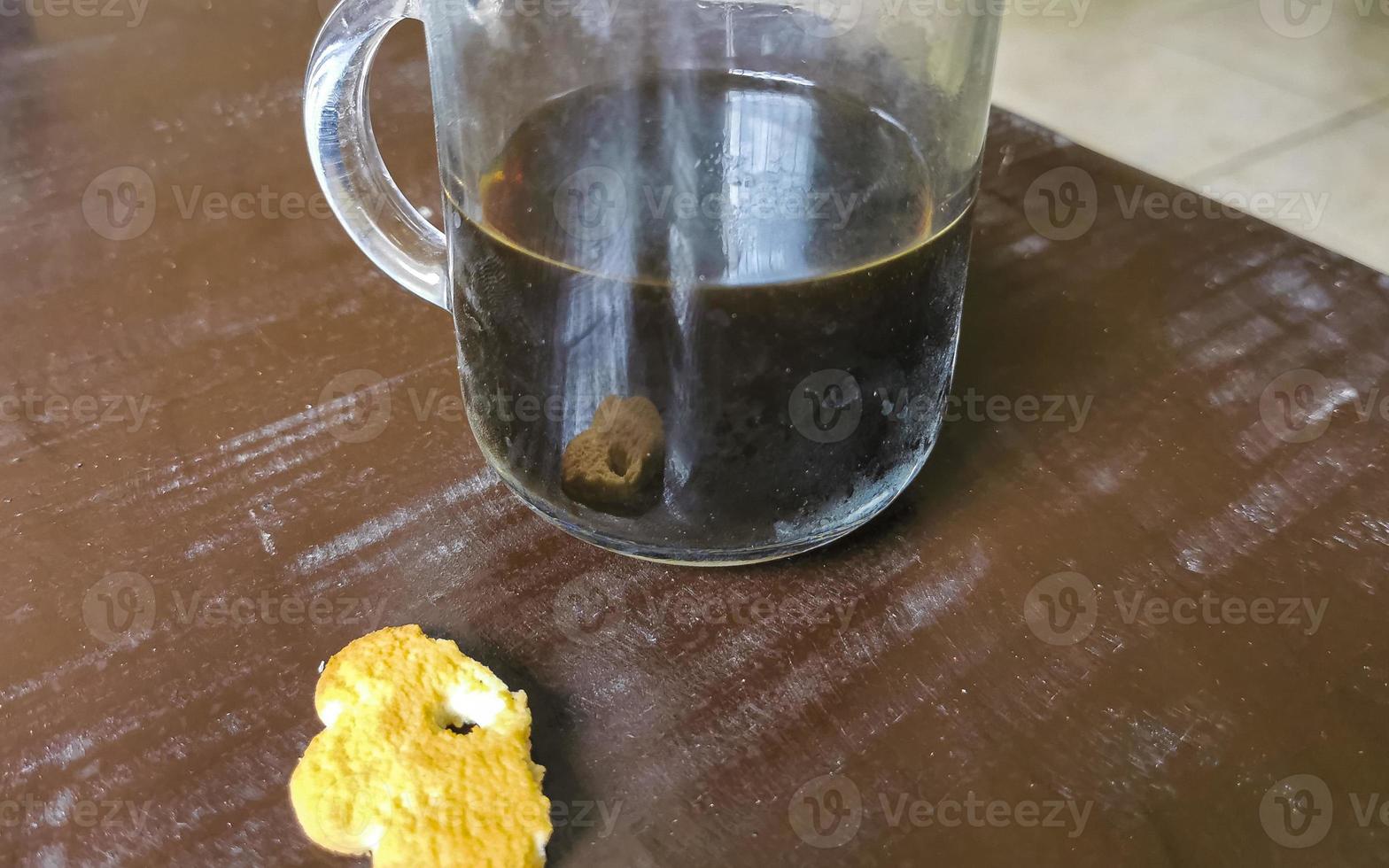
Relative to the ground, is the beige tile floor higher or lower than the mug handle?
lower

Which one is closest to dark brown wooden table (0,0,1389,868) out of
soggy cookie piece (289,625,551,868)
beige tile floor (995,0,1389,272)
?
soggy cookie piece (289,625,551,868)

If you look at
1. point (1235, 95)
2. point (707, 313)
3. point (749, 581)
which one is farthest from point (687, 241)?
point (1235, 95)

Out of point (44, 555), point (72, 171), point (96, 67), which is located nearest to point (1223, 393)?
point (44, 555)

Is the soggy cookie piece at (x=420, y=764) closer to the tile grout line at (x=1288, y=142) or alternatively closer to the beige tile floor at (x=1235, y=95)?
the beige tile floor at (x=1235, y=95)

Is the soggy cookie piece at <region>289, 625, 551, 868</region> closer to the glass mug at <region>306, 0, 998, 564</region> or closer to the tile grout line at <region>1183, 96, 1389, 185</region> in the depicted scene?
the glass mug at <region>306, 0, 998, 564</region>

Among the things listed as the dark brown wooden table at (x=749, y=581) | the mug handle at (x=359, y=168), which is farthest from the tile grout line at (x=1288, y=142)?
the mug handle at (x=359, y=168)

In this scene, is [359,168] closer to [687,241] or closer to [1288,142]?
[687,241]
